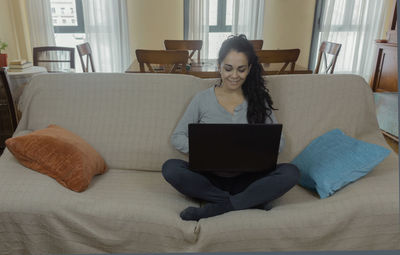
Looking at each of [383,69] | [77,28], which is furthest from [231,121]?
[77,28]

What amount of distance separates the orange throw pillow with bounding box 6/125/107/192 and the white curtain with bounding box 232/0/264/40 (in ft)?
9.87

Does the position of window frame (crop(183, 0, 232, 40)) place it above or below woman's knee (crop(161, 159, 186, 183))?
above

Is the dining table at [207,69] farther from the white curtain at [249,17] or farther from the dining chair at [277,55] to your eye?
the white curtain at [249,17]

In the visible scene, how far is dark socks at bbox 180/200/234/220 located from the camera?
1.12 m

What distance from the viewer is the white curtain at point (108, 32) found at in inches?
140

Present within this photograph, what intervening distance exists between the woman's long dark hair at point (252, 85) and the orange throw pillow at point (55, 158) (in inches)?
28.6

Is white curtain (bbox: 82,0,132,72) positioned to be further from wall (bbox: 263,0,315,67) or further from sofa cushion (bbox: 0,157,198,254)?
sofa cushion (bbox: 0,157,198,254)

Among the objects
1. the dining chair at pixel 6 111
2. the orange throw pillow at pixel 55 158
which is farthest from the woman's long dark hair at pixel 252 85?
the dining chair at pixel 6 111

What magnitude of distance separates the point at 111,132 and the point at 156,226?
611mm

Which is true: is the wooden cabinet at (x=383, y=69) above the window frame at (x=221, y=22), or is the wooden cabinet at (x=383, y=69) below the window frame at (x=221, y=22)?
below

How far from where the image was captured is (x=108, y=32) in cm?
366

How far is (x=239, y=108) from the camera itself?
1368 millimetres

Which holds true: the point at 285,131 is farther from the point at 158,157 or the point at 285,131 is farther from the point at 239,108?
the point at 158,157

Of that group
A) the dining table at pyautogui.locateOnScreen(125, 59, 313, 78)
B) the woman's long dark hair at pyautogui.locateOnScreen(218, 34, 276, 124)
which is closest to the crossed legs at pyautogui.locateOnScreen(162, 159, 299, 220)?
the woman's long dark hair at pyautogui.locateOnScreen(218, 34, 276, 124)
